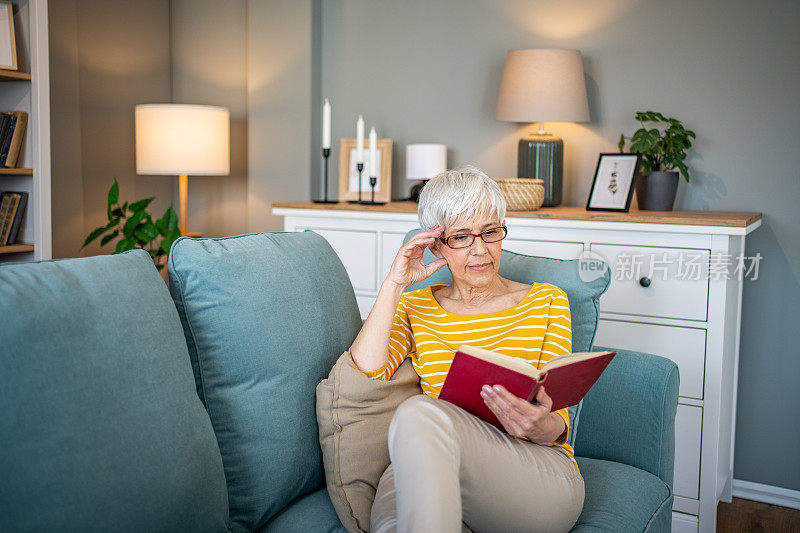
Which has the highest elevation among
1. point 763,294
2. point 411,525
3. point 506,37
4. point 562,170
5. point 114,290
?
point 506,37

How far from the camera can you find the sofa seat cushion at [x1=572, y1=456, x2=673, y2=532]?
4.77 ft

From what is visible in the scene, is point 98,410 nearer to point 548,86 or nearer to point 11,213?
point 11,213

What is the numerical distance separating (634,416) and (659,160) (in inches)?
50.5

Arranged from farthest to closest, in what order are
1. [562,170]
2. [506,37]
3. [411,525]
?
1. [506,37]
2. [562,170]
3. [411,525]

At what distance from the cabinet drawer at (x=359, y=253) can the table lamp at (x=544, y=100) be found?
2.27 ft

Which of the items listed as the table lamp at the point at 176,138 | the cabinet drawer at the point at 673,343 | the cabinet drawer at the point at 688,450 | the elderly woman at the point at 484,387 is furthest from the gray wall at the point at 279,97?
the cabinet drawer at the point at 688,450

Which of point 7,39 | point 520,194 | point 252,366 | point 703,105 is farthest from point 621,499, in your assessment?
point 7,39

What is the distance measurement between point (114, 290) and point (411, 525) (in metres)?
0.61

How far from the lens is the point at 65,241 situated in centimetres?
325

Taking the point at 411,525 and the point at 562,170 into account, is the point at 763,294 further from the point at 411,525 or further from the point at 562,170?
the point at 411,525

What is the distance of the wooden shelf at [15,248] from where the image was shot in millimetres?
2619

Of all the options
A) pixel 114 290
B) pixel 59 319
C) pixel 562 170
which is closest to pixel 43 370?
pixel 59 319

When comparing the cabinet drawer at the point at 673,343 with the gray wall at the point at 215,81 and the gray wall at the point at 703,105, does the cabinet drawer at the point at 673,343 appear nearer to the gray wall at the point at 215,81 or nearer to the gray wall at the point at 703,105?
the gray wall at the point at 703,105

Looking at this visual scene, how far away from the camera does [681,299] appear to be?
7.68ft
